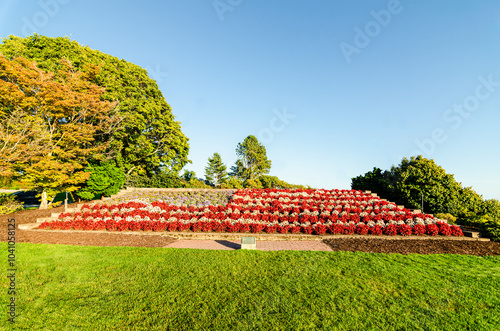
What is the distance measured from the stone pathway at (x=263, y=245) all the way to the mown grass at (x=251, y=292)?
3.14 ft

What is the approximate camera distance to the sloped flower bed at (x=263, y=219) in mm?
8930

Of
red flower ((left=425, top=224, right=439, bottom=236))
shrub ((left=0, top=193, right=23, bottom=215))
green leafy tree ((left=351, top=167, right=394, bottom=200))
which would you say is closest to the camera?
red flower ((left=425, top=224, right=439, bottom=236))

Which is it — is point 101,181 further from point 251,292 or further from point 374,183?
point 374,183

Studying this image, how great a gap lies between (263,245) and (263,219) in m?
2.59

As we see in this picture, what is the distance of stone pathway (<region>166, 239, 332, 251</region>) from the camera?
282 inches

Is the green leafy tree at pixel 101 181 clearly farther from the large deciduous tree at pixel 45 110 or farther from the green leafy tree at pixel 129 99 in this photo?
the green leafy tree at pixel 129 99

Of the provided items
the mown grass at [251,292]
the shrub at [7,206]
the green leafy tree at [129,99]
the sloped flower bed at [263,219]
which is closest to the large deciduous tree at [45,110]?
the shrub at [7,206]

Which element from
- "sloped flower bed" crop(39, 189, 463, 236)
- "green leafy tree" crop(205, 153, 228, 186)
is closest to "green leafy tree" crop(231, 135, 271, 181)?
"green leafy tree" crop(205, 153, 228, 186)

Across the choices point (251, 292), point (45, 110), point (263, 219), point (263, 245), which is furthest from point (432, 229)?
point (45, 110)

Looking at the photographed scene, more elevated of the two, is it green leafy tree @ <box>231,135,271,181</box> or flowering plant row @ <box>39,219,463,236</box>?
green leafy tree @ <box>231,135,271,181</box>

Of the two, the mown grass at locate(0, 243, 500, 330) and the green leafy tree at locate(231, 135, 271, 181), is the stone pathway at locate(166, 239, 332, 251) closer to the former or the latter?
the mown grass at locate(0, 243, 500, 330)

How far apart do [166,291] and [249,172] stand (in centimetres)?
3891

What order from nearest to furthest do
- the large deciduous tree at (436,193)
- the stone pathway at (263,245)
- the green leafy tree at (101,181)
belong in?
the stone pathway at (263,245) → the large deciduous tree at (436,193) → the green leafy tree at (101,181)

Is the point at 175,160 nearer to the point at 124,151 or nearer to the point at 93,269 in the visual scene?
the point at 124,151
